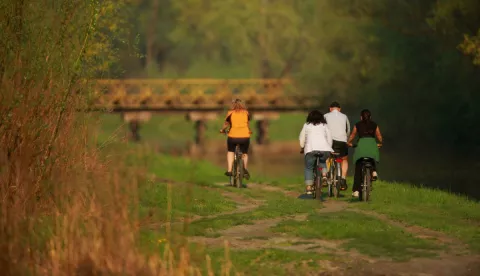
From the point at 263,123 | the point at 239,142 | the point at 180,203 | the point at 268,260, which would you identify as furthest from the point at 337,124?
the point at 263,123

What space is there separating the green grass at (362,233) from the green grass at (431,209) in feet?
2.17

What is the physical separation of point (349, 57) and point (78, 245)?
155ft

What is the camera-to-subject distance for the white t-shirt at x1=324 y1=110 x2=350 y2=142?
20.5 metres

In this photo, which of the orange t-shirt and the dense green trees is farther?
the dense green trees

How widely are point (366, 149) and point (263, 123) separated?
44643mm

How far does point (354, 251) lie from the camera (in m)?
13.5

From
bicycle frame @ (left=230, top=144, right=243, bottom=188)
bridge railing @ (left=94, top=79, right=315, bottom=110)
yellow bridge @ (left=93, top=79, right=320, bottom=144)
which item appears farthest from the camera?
bridge railing @ (left=94, top=79, right=315, bottom=110)

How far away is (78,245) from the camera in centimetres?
1134

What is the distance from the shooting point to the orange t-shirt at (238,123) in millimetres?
22234

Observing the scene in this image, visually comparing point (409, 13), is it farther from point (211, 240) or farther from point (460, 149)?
point (211, 240)

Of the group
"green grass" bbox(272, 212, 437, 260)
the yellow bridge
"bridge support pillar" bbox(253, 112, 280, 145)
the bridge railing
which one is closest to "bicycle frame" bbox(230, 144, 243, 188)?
"green grass" bbox(272, 212, 437, 260)

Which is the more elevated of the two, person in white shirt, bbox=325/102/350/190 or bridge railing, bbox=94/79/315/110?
bridge railing, bbox=94/79/315/110

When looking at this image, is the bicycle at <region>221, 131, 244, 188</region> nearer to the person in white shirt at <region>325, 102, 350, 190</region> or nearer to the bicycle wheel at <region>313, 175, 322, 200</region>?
Answer: the person in white shirt at <region>325, 102, 350, 190</region>

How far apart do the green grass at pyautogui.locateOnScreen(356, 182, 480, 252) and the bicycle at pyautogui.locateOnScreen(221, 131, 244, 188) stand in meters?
2.75
